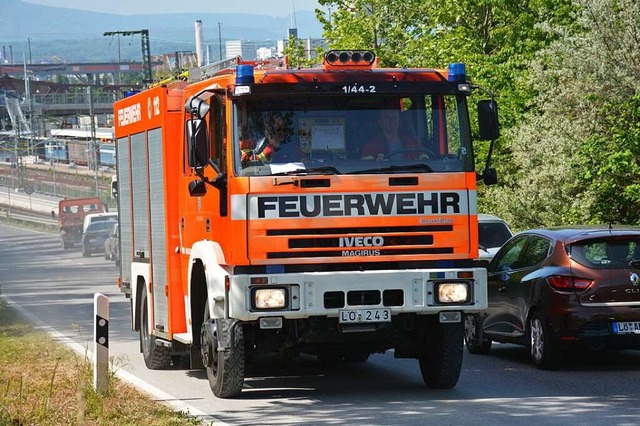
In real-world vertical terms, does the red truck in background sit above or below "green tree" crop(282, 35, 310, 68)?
below

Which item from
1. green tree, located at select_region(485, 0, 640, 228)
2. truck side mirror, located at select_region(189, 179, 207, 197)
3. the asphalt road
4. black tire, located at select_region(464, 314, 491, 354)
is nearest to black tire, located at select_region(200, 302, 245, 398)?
the asphalt road

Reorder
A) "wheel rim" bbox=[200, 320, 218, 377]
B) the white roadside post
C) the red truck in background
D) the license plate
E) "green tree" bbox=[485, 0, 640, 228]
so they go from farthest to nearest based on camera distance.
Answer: the red truck in background, "green tree" bbox=[485, 0, 640, 228], the white roadside post, "wheel rim" bbox=[200, 320, 218, 377], the license plate

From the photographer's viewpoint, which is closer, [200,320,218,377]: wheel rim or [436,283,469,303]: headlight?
[436,283,469,303]: headlight

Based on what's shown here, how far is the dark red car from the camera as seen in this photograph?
13750mm

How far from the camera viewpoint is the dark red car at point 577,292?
45.1 ft

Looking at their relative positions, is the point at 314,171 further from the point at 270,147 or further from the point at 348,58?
the point at 348,58

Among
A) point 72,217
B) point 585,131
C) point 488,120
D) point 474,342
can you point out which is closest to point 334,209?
point 488,120

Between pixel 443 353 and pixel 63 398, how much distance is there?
3365mm

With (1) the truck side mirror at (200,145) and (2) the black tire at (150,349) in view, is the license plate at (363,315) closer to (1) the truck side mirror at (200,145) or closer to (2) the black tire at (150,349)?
(1) the truck side mirror at (200,145)

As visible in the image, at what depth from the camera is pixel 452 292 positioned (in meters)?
11.7

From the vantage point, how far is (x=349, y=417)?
1088 centimetres

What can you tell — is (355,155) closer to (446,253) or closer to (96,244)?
(446,253)

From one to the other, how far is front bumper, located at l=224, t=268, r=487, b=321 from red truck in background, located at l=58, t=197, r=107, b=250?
6222 centimetres

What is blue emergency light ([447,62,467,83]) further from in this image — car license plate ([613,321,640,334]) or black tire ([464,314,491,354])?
black tire ([464,314,491,354])
